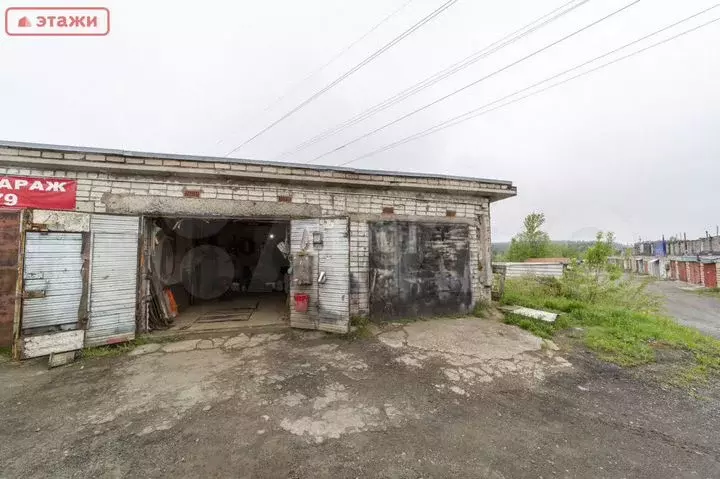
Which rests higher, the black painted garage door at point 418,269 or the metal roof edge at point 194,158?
the metal roof edge at point 194,158

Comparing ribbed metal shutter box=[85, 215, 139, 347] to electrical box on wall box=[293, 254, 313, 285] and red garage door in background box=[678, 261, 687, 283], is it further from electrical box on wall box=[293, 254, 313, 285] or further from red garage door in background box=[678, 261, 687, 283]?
red garage door in background box=[678, 261, 687, 283]

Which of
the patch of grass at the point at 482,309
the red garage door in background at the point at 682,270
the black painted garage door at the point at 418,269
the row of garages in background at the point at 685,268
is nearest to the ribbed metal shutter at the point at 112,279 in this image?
the black painted garage door at the point at 418,269

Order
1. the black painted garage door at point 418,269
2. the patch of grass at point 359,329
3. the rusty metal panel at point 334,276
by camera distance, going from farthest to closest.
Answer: the black painted garage door at point 418,269
the rusty metal panel at point 334,276
the patch of grass at point 359,329

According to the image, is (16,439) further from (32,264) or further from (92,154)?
(92,154)

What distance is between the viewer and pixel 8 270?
4.66m

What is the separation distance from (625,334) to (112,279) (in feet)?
34.5

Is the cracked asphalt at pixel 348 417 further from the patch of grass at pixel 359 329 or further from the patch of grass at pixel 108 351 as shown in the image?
the patch of grass at pixel 359 329

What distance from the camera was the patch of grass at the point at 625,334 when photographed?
4.69 m

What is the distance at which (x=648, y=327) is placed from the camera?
6.34 meters

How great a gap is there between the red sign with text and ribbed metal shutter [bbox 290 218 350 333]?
4.13 metres

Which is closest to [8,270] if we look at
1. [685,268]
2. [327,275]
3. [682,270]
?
[327,275]

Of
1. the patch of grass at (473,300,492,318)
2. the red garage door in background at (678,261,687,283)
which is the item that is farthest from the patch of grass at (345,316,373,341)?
the red garage door in background at (678,261,687,283)

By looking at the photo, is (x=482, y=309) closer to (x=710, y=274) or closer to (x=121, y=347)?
(x=121, y=347)

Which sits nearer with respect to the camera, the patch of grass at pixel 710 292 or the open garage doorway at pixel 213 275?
the open garage doorway at pixel 213 275
